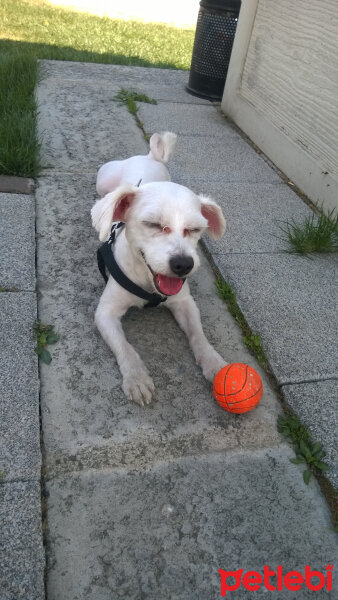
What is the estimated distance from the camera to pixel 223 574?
1.76 meters

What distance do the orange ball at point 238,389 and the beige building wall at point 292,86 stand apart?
255 centimetres

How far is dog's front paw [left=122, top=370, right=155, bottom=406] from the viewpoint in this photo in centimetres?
238

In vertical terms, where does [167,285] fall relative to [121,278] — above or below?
above

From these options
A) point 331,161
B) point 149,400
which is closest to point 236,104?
point 331,161

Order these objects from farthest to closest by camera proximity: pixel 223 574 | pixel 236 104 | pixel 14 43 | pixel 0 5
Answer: pixel 0 5
pixel 14 43
pixel 236 104
pixel 223 574

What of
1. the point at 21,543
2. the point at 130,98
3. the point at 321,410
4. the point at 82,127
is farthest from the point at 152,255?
the point at 130,98

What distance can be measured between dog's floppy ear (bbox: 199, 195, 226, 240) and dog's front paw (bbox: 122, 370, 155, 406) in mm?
995

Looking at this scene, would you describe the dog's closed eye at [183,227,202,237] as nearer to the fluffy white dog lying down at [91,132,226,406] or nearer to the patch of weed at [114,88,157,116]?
the fluffy white dog lying down at [91,132,226,406]

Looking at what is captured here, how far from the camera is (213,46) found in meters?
6.79

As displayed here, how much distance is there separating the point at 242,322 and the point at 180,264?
0.86 metres

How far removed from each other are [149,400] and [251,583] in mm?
918

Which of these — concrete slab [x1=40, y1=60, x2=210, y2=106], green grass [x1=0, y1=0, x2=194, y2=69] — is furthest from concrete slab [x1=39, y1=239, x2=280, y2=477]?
green grass [x1=0, y1=0, x2=194, y2=69]

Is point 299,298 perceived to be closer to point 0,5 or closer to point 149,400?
point 149,400

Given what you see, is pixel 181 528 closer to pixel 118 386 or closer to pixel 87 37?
pixel 118 386
